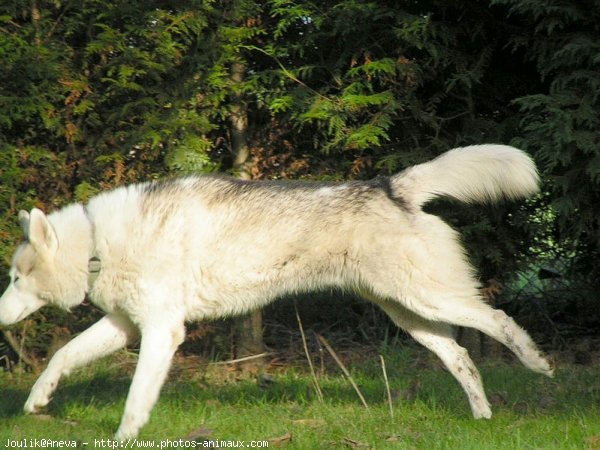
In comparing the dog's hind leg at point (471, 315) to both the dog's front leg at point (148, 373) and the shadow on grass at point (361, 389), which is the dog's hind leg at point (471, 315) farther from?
the dog's front leg at point (148, 373)

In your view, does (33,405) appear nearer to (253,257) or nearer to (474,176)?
(253,257)

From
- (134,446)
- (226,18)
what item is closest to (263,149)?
(226,18)

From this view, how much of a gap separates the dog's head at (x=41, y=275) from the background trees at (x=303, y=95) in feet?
4.01

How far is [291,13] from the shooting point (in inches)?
272

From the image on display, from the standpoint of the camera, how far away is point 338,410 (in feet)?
17.6

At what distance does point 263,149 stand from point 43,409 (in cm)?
289

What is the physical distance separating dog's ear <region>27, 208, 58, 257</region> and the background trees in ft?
4.63

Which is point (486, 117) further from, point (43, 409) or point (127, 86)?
point (43, 409)

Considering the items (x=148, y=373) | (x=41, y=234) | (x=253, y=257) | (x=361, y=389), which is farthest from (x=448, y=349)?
(x=41, y=234)

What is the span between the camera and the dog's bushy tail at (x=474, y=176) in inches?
205

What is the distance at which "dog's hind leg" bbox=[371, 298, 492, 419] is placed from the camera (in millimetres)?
5266

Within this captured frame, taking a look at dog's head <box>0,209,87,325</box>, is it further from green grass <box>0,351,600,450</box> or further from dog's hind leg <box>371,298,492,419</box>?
dog's hind leg <box>371,298,492,419</box>

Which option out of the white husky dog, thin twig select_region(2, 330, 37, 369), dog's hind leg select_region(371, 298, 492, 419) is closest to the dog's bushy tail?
the white husky dog

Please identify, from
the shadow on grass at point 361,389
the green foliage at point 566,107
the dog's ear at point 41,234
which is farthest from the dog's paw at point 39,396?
the green foliage at point 566,107
